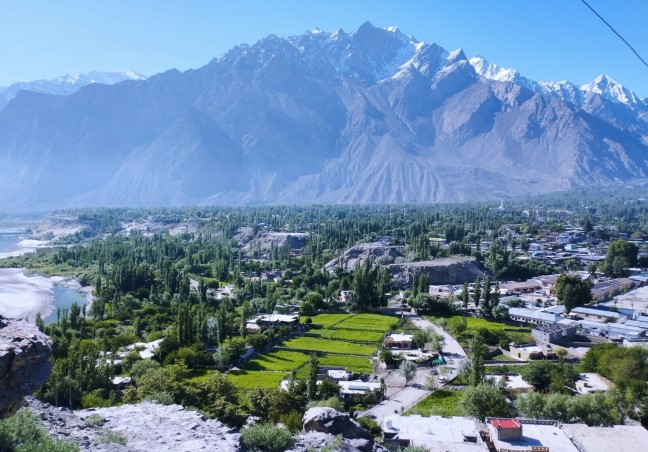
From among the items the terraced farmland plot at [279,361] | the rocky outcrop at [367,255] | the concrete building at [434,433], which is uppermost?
the rocky outcrop at [367,255]

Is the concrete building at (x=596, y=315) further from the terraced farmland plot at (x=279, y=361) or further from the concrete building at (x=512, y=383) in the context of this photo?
the terraced farmland plot at (x=279, y=361)

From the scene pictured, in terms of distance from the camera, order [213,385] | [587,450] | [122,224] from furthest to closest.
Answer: [122,224] → [213,385] → [587,450]

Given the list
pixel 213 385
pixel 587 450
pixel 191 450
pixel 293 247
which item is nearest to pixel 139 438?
pixel 191 450

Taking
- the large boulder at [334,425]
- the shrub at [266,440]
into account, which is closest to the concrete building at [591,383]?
the large boulder at [334,425]

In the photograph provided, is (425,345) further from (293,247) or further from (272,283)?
(293,247)

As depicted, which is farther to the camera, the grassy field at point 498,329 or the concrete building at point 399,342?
the grassy field at point 498,329

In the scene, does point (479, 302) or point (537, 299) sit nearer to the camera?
point (479, 302)

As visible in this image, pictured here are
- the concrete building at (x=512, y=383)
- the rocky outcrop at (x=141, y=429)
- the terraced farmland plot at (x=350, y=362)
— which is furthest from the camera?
the terraced farmland plot at (x=350, y=362)
